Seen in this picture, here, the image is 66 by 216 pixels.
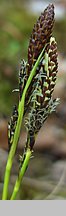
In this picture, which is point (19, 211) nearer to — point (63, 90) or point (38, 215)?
point (38, 215)

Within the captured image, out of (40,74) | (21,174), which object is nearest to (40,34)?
(40,74)

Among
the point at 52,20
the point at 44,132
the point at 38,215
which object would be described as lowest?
the point at 38,215

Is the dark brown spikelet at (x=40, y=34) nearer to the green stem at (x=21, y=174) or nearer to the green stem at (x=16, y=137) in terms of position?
the green stem at (x=16, y=137)

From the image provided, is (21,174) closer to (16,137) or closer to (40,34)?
(16,137)

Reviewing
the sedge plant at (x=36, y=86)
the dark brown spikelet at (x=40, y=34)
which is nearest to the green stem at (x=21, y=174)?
the sedge plant at (x=36, y=86)

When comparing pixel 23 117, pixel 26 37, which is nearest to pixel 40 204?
pixel 23 117

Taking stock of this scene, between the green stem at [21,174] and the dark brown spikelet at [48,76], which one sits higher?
the dark brown spikelet at [48,76]

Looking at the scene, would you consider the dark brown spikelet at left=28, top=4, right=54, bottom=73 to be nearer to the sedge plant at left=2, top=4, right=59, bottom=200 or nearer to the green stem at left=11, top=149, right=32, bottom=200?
the sedge plant at left=2, top=4, right=59, bottom=200
